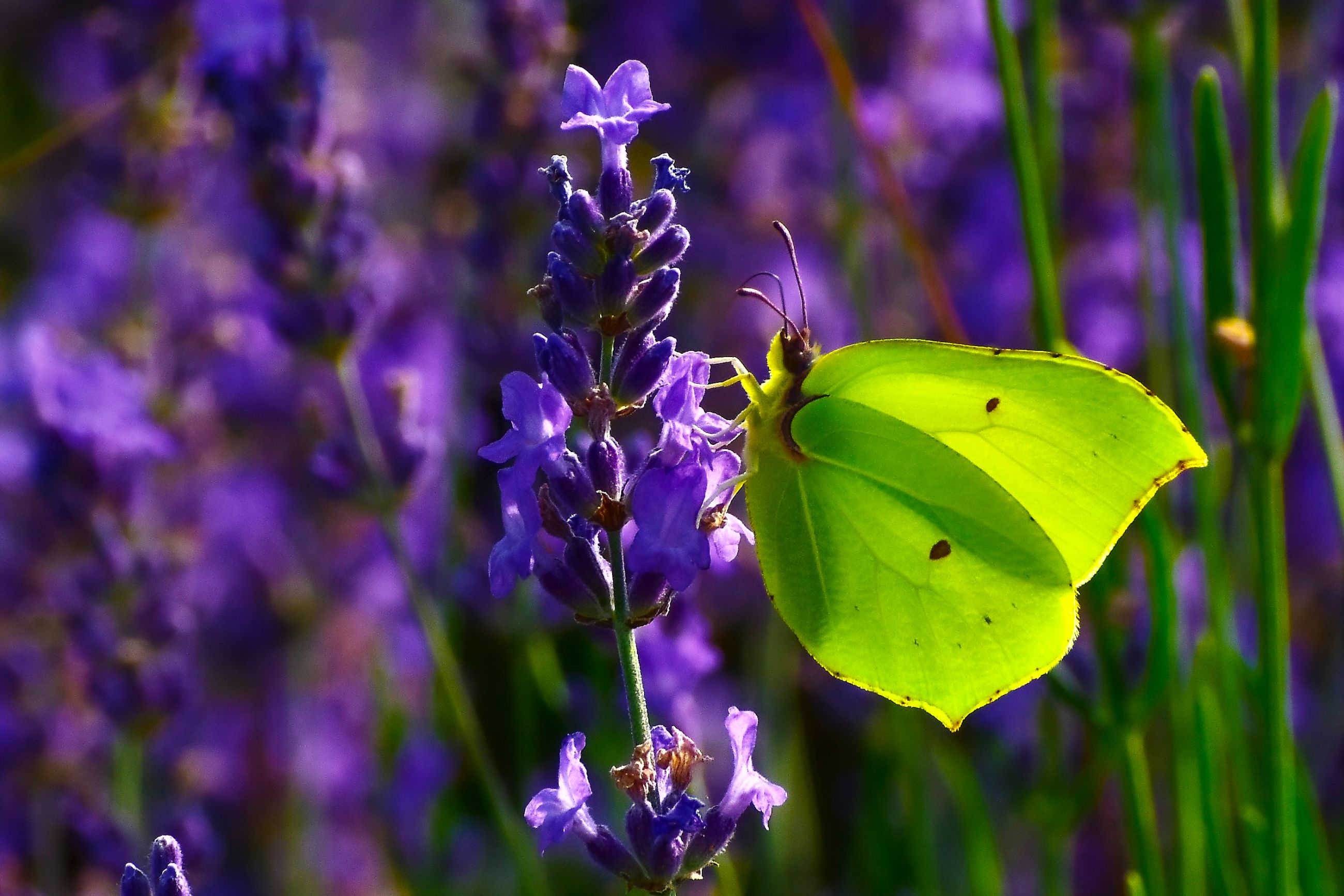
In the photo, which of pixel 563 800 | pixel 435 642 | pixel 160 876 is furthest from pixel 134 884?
pixel 435 642

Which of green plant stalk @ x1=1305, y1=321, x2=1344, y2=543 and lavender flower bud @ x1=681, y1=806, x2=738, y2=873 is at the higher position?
lavender flower bud @ x1=681, y1=806, x2=738, y2=873

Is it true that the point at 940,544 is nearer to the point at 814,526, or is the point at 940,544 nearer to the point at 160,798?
the point at 814,526

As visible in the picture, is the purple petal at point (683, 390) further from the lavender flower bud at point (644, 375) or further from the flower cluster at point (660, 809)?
the flower cluster at point (660, 809)

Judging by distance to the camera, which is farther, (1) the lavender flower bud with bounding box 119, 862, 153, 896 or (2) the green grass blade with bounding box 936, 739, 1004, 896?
(2) the green grass blade with bounding box 936, 739, 1004, 896

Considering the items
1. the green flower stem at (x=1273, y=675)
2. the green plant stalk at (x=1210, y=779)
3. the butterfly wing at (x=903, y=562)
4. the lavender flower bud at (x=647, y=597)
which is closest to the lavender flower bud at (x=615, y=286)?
the lavender flower bud at (x=647, y=597)

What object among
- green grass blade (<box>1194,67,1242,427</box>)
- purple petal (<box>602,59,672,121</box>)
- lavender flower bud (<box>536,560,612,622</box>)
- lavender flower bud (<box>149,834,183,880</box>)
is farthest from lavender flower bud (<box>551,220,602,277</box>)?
green grass blade (<box>1194,67,1242,427</box>)

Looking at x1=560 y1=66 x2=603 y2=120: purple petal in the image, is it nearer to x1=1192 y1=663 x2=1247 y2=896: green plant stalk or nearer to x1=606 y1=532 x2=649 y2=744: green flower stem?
x1=606 y1=532 x2=649 y2=744: green flower stem
